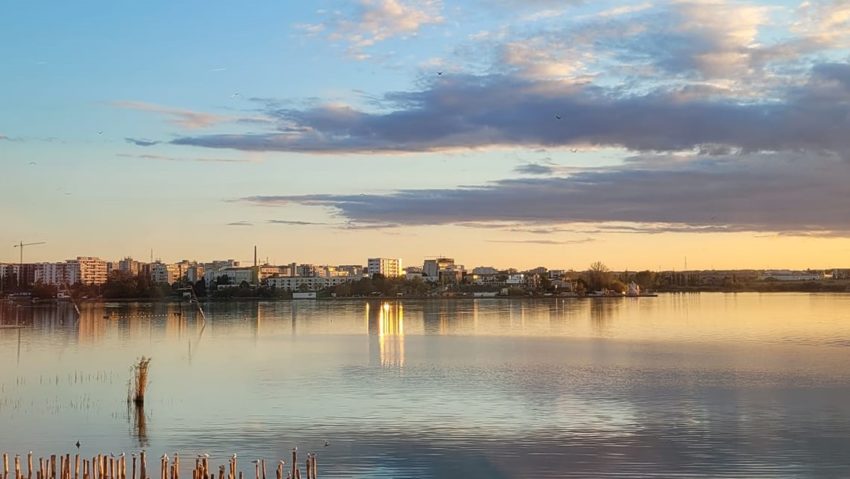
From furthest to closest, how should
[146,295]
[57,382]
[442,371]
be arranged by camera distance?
[146,295], [442,371], [57,382]

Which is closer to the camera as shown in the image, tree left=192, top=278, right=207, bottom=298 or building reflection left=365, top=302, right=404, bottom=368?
building reflection left=365, top=302, right=404, bottom=368

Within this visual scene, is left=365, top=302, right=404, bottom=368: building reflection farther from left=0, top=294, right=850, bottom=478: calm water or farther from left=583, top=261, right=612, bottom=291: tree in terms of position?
left=583, top=261, right=612, bottom=291: tree

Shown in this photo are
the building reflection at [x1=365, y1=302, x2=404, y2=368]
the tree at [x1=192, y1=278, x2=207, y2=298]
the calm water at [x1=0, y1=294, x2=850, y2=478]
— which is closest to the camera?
the calm water at [x1=0, y1=294, x2=850, y2=478]

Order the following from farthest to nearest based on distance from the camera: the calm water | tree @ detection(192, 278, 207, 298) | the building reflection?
tree @ detection(192, 278, 207, 298) < the building reflection < the calm water

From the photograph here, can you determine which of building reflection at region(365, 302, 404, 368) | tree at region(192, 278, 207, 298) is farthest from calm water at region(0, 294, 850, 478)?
tree at region(192, 278, 207, 298)

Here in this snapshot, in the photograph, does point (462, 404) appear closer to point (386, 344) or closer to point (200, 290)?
point (386, 344)

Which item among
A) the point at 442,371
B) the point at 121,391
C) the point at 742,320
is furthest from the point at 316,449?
the point at 742,320

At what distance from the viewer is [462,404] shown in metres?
28.9

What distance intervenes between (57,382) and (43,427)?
11325mm

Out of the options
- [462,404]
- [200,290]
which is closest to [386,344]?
[462,404]

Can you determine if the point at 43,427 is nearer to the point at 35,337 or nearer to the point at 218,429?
the point at 218,429

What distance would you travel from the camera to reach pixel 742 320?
268 ft

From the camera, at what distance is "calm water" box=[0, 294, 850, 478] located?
20.7 m

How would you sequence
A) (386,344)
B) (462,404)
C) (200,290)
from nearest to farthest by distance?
(462,404) → (386,344) → (200,290)
